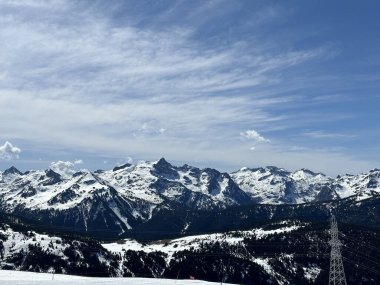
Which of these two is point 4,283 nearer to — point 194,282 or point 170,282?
point 170,282

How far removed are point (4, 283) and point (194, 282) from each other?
54.6ft

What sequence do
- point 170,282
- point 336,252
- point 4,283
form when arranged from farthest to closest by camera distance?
point 336,252 < point 170,282 < point 4,283

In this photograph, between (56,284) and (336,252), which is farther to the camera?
(336,252)

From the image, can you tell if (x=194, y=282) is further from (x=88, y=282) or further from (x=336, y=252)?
(x=336, y=252)

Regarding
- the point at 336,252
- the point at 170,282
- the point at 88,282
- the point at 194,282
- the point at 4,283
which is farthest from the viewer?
A: the point at 336,252

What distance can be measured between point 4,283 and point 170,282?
1347 cm

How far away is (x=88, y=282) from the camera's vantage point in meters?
32.8

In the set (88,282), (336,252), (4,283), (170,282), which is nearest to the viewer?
(4,283)

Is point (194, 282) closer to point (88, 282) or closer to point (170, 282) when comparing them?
point (170, 282)

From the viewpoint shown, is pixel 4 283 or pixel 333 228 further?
pixel 333 228

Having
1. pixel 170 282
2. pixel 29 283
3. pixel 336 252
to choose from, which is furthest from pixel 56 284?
pixel 336 252

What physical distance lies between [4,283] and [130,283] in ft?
29.0

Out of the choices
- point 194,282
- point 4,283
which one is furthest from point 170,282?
point 4,283

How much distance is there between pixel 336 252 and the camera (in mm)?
127062
